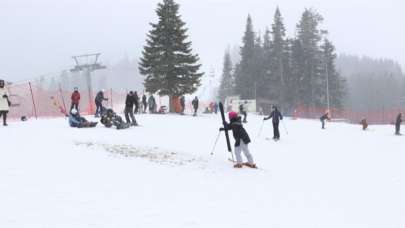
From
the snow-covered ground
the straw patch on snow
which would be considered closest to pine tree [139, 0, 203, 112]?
the snow-covered ground

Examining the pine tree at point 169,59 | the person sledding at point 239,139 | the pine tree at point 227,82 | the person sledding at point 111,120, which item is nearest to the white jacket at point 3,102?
the person sledding at point 111,120

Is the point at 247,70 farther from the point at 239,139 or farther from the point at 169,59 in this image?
the point at 239,139

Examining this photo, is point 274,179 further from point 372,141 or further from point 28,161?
point 372,141

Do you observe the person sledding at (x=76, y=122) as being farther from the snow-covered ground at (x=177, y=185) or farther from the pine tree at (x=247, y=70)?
the pine tree at (x=247, y=70)

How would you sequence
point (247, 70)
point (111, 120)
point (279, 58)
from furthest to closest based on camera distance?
point (247, 70) → point (279, 58) → point (111, 120)

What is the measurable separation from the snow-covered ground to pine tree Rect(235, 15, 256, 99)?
173 feet

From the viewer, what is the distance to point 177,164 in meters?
15.0

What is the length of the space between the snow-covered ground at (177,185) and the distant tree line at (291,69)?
159 ft

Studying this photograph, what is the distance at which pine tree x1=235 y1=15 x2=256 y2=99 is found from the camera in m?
73.3

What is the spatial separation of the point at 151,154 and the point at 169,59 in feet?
89.9

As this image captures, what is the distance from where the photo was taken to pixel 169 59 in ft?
141

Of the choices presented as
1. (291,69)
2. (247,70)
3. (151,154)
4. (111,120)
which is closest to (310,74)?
→ (291,69)

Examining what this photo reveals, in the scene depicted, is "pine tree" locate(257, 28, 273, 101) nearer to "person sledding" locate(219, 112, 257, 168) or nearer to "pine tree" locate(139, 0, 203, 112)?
"pine tree" locate(139, 0, 203, 112)

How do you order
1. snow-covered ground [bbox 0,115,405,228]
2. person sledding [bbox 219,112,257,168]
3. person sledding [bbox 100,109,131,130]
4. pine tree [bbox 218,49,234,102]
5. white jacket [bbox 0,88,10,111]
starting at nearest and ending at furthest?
snow-covered ground [bbox 0,115,405,228]
person sledding [bbox 219,112,257,168]
white jacket [bbox 0,88,10,111]
person sledding [bbox 100,109,131,130]
pine tree [bbox 218,49,234,102]
